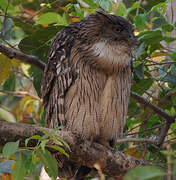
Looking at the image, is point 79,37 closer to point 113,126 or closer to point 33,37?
point 33,37

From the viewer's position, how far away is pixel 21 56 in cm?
321

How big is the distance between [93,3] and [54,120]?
116 centimetres

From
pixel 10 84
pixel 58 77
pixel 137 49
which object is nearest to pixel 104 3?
pixel 137 49

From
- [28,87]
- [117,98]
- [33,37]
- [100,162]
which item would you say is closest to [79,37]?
[33,37]

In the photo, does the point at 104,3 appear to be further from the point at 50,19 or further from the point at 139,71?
the point at 139,71

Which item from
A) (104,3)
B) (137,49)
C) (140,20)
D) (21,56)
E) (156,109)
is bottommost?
(156,109)

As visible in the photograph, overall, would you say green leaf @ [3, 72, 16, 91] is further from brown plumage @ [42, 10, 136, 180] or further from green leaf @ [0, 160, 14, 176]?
green leaf @ [0, 160, 14, 176]

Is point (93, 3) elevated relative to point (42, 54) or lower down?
elevated

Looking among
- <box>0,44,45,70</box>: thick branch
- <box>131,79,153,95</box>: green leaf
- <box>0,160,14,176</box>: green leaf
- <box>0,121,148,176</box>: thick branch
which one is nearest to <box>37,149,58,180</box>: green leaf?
<box>0,121,148,176</box>: thick branch

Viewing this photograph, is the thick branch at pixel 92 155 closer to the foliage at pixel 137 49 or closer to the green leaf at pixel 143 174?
the foliage at pixel 137 49

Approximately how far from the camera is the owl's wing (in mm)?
3275

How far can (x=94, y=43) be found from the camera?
10.7ft

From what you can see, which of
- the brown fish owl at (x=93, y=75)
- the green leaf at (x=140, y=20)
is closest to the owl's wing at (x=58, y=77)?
the brown fish owl at (x=93, y=75)

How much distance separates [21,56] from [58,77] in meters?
0.40
